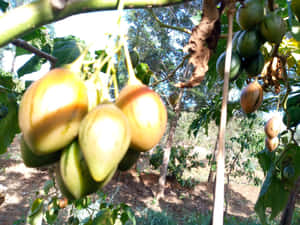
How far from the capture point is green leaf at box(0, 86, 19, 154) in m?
1.05

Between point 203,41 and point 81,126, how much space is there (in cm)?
43

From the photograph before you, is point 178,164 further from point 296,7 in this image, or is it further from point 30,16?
point 30,16

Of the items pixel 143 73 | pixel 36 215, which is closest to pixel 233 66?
pixel 143 73

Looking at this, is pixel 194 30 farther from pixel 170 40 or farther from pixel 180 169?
pixel 180 169

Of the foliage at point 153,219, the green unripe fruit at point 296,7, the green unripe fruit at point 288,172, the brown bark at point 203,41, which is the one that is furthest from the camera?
the foliage at point 153,219

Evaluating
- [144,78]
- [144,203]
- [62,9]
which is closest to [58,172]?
[62,9]

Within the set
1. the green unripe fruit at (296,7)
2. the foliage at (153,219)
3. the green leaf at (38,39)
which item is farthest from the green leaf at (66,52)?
Answer: the foliage at (153,219)

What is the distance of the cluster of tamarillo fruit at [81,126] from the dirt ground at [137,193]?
7.24 metres

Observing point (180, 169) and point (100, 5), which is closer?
point (100, 5)

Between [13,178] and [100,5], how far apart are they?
10371 millimetres

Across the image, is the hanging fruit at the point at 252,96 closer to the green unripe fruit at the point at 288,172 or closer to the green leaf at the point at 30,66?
the green unripe fruit at the point at 288,172

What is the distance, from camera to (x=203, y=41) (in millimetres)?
692

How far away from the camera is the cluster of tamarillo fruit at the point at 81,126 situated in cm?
47

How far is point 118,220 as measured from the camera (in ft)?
7.63
